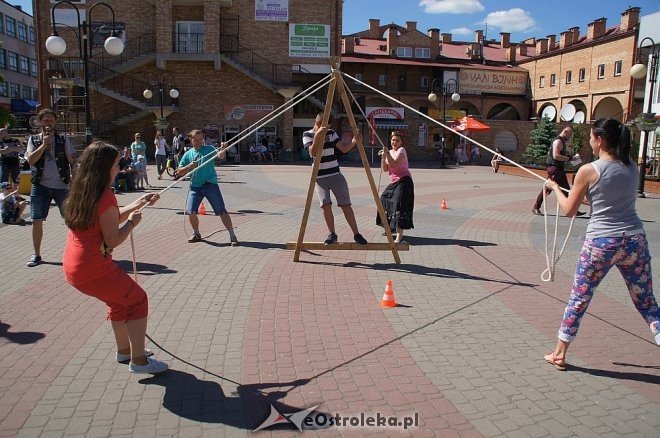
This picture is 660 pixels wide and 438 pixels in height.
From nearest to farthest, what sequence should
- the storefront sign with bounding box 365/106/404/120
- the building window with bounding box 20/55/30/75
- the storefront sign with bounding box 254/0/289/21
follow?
the storefront sign with bounding box 254/0/289/21, the storefront sign with bounding box 365/106/404/120, the building window with bounding box 20/55/30/75

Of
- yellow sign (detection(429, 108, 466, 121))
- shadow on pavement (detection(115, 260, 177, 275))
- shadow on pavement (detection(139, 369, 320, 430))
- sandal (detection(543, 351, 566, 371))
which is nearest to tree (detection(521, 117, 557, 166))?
yellow sign (detection(429, 108, 466, 121))

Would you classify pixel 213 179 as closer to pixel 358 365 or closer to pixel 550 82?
pixel 358 365

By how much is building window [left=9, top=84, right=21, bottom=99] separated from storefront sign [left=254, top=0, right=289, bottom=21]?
40181 millimetres

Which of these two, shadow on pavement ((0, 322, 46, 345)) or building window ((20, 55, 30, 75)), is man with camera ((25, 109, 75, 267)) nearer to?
shadow on pavement ((0, 322, 46, 345))

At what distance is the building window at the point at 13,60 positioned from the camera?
59.2 metres

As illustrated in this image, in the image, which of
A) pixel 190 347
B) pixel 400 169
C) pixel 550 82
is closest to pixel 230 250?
pixel 400 169

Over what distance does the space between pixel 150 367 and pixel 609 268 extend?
3445 millimetres

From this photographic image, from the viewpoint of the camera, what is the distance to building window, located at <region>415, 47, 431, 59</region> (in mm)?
48953

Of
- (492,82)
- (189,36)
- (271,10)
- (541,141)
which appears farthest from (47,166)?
(492,82)

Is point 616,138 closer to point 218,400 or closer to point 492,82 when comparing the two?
point 218,400

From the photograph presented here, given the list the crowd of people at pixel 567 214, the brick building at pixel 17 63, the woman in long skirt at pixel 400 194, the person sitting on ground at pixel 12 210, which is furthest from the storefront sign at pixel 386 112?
the crowd of people at pixel 567 214

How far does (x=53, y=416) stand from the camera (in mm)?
3379

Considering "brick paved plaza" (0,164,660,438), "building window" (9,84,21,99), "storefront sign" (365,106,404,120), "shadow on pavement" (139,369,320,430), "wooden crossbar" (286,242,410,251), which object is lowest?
"shadow on pavement" (139,369,320,430)

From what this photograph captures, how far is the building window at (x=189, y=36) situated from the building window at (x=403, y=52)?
21.3m
